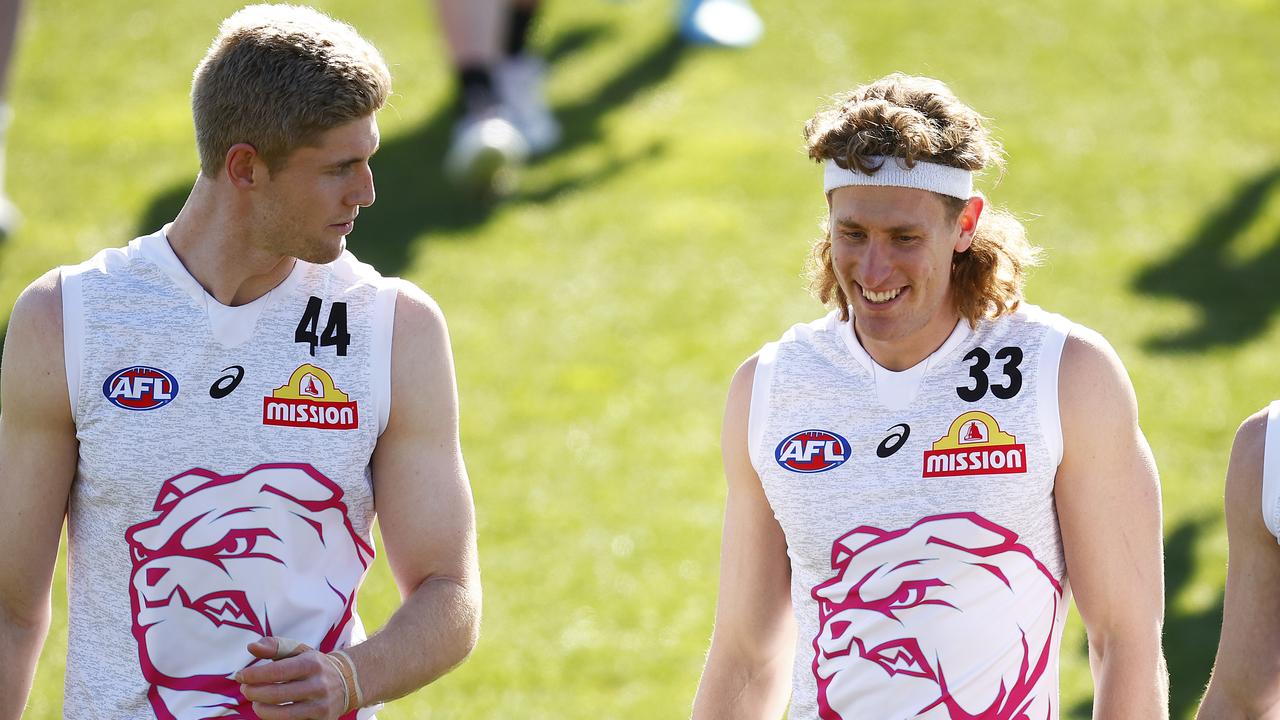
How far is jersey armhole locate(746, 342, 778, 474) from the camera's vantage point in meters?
3.15

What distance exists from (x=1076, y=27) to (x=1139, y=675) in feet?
31.9

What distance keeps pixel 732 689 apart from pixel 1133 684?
0.81 m

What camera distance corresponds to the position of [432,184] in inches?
383

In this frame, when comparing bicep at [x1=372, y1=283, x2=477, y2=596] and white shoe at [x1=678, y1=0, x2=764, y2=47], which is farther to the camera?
white shoe at [x1=678, y1=0, x2=764, y2=47]

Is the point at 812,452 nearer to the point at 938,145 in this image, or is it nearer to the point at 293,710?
the point at 938,145

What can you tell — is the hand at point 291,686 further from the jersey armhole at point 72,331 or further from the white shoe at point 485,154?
the white shoe at point 485,154

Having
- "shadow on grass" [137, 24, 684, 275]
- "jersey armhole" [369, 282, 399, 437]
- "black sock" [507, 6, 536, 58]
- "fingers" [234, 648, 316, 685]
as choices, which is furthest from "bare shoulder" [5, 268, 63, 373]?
"black sock" [507, 6, 536, 58]

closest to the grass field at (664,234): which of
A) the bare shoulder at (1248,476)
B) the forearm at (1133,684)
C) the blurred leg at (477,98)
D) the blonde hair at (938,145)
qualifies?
the blurred leg at (477,98)

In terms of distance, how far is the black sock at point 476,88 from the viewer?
368 inches

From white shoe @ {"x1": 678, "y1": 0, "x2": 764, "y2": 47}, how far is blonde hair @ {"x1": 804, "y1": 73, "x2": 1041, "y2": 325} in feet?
27.5

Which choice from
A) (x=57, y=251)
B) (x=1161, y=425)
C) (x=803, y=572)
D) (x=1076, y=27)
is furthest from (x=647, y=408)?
(x=1076, y=27)

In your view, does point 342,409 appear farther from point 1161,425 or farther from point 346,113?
point 1161,425

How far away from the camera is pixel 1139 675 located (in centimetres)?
292

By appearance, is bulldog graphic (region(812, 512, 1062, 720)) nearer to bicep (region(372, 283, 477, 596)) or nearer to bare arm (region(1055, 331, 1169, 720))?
bare arm (region(1055, 331, 1169, 720))
